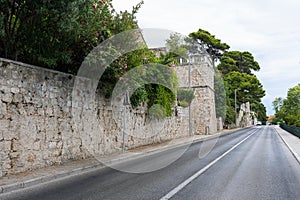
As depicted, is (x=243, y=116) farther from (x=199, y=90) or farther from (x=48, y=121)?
(x=48, y=121)

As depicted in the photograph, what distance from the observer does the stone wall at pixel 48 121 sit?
7.12 metres

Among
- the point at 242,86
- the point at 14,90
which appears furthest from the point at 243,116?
the point at 14,90

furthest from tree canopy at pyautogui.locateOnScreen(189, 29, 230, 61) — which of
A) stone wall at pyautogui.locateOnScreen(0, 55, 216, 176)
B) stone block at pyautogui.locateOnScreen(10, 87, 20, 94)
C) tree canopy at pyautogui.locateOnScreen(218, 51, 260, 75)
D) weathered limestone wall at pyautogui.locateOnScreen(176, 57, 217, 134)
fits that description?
stone block at pyautogui.locateOnScreen(10, 87, 20, 94)

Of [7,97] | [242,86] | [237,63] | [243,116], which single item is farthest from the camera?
[243,116]

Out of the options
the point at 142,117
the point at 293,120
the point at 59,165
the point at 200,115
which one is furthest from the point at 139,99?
the point at 293,120

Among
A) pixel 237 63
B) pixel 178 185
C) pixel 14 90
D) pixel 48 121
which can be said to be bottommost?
pixel 178 185

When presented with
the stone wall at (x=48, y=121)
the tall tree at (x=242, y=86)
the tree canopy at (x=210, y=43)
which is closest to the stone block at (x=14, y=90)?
the stone wall at (x=48, y=121)

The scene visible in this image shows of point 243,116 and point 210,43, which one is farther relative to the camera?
point 243,116

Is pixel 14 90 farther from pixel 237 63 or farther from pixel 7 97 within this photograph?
pixel 237 63

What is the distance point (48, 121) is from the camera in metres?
8.47

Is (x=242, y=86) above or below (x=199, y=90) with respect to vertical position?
above

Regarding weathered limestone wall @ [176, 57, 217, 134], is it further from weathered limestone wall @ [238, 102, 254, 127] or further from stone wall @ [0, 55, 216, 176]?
weathered limestone wall @ [238, 102, 254, 127]

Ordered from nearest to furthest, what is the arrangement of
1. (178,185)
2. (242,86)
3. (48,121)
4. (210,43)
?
1. (178,185)
2. (48,121)
3. (210,43)
4. (242,86)

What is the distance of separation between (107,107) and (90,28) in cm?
430
